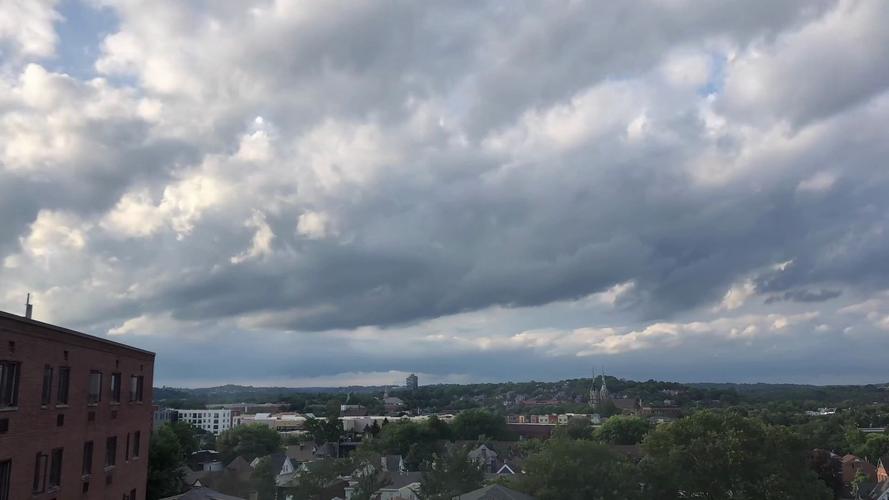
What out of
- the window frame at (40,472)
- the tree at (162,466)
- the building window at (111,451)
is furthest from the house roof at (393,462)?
the window frame at (40,472)

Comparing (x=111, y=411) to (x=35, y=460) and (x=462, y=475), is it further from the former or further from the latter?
(x=462, y=475)

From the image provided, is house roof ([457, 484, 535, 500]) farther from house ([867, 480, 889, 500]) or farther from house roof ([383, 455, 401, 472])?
house roof ([383, 455, 401, 472])

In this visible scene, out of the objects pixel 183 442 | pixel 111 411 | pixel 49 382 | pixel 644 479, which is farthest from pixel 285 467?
pixel 49 382

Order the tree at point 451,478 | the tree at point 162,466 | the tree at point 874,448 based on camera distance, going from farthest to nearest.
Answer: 1. the tree at point 874,448
2. the tree at point 162,466
3. the tree at point 451,478

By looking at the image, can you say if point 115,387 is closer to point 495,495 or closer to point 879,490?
point 495,495

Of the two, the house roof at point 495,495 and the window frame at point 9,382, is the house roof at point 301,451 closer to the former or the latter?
the house roof at point 495,495

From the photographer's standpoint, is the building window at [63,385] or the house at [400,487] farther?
the house at [400,487]
